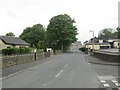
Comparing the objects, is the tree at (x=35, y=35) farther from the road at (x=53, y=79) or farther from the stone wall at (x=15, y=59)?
the road at (x=53, y=79)

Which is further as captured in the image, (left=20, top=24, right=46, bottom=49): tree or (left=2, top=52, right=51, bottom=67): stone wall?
(left=20, top=24, right=46, bottom=49): tree

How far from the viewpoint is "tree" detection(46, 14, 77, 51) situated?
127062 millimetres

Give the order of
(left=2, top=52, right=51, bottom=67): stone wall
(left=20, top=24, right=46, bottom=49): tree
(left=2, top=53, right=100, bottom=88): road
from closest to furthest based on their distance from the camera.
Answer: (left=2, top=53, right=100, bottom=88): road < (left=2, top=52, right=51, bottom=67): stone wall < (left=20, top=24, right=46, bottom=49): tree

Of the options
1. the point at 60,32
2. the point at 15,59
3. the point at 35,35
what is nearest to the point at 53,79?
the point at 15,59

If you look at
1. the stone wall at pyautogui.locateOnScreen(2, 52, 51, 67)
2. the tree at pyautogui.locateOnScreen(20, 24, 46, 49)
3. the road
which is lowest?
the road

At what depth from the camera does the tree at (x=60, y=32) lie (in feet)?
417

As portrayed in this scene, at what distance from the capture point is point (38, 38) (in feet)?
482

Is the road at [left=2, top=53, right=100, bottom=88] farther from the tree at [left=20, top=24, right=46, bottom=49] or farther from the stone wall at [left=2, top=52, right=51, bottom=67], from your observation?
the tree at [left=20, top=24, right=46, bottom=49]

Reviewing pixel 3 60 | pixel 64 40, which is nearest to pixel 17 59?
pixel 3 60

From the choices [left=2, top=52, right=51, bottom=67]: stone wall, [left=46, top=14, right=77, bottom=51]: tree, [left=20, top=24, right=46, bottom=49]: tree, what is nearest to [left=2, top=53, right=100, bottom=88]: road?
[left=2, top=52, right=51, bottom=67]: stone wall

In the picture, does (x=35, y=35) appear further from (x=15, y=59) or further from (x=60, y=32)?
(x=15, y=59)

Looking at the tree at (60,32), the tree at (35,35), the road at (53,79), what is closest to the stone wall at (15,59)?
the road at (53,79)

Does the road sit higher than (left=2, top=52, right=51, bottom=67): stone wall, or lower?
lower

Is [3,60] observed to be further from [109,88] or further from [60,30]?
[60,30]
